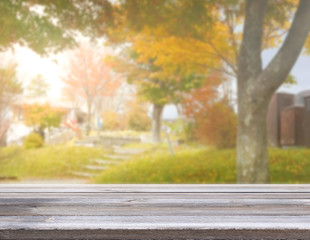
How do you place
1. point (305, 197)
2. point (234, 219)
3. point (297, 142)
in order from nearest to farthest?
point (234, 219) < point (305, 197) < point (297, 142)

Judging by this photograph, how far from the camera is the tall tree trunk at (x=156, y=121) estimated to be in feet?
41.4

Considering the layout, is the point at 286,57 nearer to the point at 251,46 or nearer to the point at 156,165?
the point at 251,46

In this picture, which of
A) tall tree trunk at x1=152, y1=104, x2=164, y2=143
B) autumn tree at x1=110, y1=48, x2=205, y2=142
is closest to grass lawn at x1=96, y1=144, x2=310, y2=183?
autumn tree at x1=110, y1=48, x2=205, y2=142

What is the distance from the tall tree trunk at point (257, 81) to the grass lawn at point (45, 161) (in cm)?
603

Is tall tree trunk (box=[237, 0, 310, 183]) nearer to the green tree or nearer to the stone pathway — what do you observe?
the stone pathway

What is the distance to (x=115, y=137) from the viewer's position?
12219 millimetres

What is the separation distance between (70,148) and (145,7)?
6.14 metres

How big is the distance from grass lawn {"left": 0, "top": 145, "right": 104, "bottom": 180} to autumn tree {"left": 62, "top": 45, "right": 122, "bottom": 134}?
204cm

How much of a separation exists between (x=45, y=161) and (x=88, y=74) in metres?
3.56

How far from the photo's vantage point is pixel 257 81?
551cm

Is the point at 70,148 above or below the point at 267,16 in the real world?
below

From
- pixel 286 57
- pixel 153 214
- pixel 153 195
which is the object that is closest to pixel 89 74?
pixel 286 57

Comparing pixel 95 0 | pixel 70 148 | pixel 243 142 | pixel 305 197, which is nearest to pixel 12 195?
pixel 305 197

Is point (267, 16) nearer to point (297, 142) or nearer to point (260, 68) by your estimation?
point (260, 68)
